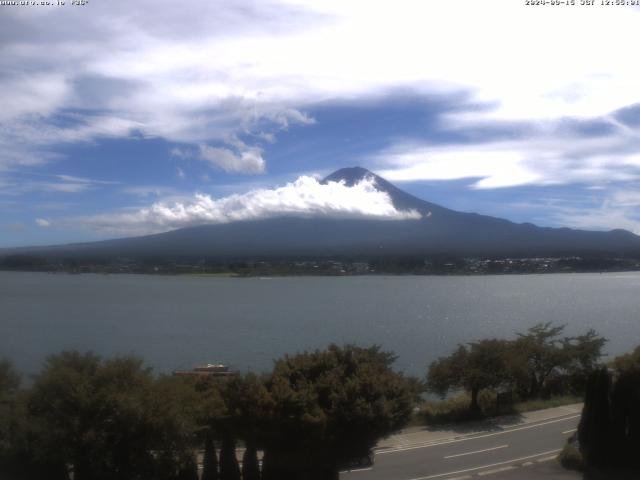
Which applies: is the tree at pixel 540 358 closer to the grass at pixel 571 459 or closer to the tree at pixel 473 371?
the tree at pixel 473 371

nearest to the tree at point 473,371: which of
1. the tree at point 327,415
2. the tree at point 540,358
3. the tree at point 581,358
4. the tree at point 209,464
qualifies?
the tree at point 540,358

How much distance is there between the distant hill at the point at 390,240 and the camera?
3957 inches

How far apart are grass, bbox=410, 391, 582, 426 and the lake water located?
490cm

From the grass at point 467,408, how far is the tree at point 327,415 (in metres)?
5.27

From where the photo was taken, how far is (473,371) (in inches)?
688

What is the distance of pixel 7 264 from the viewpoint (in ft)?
159

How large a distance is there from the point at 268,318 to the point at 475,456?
94.6ft

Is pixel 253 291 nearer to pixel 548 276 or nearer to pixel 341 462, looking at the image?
pixel 548 276

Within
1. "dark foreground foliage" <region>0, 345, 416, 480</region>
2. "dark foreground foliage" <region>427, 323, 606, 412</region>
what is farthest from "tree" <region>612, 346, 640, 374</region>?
"dark foreground foliage" <region>427, 323, 606, 412</region>

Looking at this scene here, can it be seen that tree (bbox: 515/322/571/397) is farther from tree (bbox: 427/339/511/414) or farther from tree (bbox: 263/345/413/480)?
tree (bbox: 263/345/413/480)

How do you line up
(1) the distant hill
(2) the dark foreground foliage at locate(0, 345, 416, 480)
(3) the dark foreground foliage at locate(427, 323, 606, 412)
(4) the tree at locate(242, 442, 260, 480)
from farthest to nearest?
(1) the distant hill
(3) the dark foreground foliage at locate(427, 323, 606, 412)
(4) the tree at locate(242, 442, 260, 480)
(2) the dark foreground foliage at locate(0, 345, 416, 480)

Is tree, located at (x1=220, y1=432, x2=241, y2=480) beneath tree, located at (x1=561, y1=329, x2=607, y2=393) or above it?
above

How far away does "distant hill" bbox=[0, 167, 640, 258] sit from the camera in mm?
100500

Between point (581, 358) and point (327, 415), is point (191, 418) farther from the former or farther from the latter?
point (581, 358)
